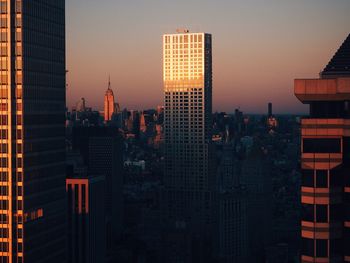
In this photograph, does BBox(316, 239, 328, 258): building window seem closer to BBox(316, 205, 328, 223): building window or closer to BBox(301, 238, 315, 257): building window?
BBox(301, 238, 315, 257): building window

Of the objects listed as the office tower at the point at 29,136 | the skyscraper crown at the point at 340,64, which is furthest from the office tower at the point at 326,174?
the office tower at the point at 29,136

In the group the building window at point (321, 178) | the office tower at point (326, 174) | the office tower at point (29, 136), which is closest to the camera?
the office tower at point (326, 174)

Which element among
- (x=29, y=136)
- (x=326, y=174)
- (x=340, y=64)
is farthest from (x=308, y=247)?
(x=29, y=136)

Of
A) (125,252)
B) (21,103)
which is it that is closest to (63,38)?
(21,103)

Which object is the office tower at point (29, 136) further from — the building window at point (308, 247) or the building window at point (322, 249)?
the building window at point (322, 249)

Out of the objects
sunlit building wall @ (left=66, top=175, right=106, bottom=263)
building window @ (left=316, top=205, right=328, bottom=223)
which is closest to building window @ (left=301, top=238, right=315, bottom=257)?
building window @ (left=316, top=205, right=328, bottom=223)
